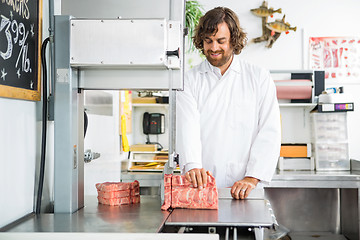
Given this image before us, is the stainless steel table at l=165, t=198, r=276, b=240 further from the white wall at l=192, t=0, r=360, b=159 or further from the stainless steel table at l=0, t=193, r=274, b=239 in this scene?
the white wall at l=192, t=0, r=360, b=159

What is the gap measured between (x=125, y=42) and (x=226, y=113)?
95 centimetres

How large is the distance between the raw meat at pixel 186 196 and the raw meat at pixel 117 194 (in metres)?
0.23

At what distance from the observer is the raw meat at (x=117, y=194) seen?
6.15ft

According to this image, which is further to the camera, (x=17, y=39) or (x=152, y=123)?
(x=152, y=123)

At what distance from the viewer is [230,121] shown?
7.99ft

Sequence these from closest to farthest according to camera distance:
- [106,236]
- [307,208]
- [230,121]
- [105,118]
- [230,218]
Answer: [106,236] → [230,218] → [230,121] → [105,118] → [307,208]

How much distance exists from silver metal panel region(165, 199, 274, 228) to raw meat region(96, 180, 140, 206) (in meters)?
0.27

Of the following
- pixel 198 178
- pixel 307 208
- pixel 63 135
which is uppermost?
pixel 63 135

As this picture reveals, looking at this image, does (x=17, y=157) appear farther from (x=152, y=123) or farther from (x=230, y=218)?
(x=152, y=123)

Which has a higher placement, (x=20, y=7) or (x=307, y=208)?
(x=20, y=7)

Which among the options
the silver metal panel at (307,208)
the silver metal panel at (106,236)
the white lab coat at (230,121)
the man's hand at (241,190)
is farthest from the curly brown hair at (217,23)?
the silver metal panel at (307,208)

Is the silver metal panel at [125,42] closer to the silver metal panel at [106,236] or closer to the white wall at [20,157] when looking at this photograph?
the white wall at [20,157]

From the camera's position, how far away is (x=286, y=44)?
16.0 feet

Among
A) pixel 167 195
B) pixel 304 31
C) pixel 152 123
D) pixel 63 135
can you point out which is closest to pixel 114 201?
pixel 167 195
